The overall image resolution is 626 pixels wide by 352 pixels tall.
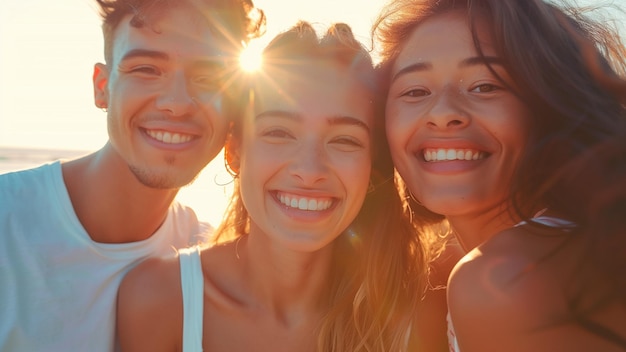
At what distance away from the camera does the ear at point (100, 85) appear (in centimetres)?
362

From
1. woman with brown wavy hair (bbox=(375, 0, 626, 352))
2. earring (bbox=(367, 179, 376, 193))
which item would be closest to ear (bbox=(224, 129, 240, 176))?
earring (bbox=(367, 179, 376, 193))

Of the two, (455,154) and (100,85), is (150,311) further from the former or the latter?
(455,154)

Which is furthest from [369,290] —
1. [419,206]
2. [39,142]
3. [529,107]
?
[39,142]

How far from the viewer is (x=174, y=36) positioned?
331cm

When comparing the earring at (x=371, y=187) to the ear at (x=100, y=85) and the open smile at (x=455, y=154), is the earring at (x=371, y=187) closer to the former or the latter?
the open smile at (x=455, y=154)

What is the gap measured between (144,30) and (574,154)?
2472 mm

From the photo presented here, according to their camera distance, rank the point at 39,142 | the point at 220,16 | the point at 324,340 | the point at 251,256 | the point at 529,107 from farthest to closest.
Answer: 1. the point at 39,142
2. the point at 220,16
3. the point at 251,256
4. the point at 324,340
5. the point at 529,107

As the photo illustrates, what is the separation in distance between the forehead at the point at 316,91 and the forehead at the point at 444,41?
9.9 inches

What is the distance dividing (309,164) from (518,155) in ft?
3.36

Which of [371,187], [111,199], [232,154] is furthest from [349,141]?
[111,199]

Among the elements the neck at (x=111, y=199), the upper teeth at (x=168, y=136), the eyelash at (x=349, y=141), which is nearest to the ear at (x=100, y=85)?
the neck at (x=111, y=199)

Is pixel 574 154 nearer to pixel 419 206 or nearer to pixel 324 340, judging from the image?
pixel 419 206

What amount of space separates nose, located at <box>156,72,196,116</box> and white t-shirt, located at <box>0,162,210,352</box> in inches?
30.6

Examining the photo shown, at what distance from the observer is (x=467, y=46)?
270 cm
